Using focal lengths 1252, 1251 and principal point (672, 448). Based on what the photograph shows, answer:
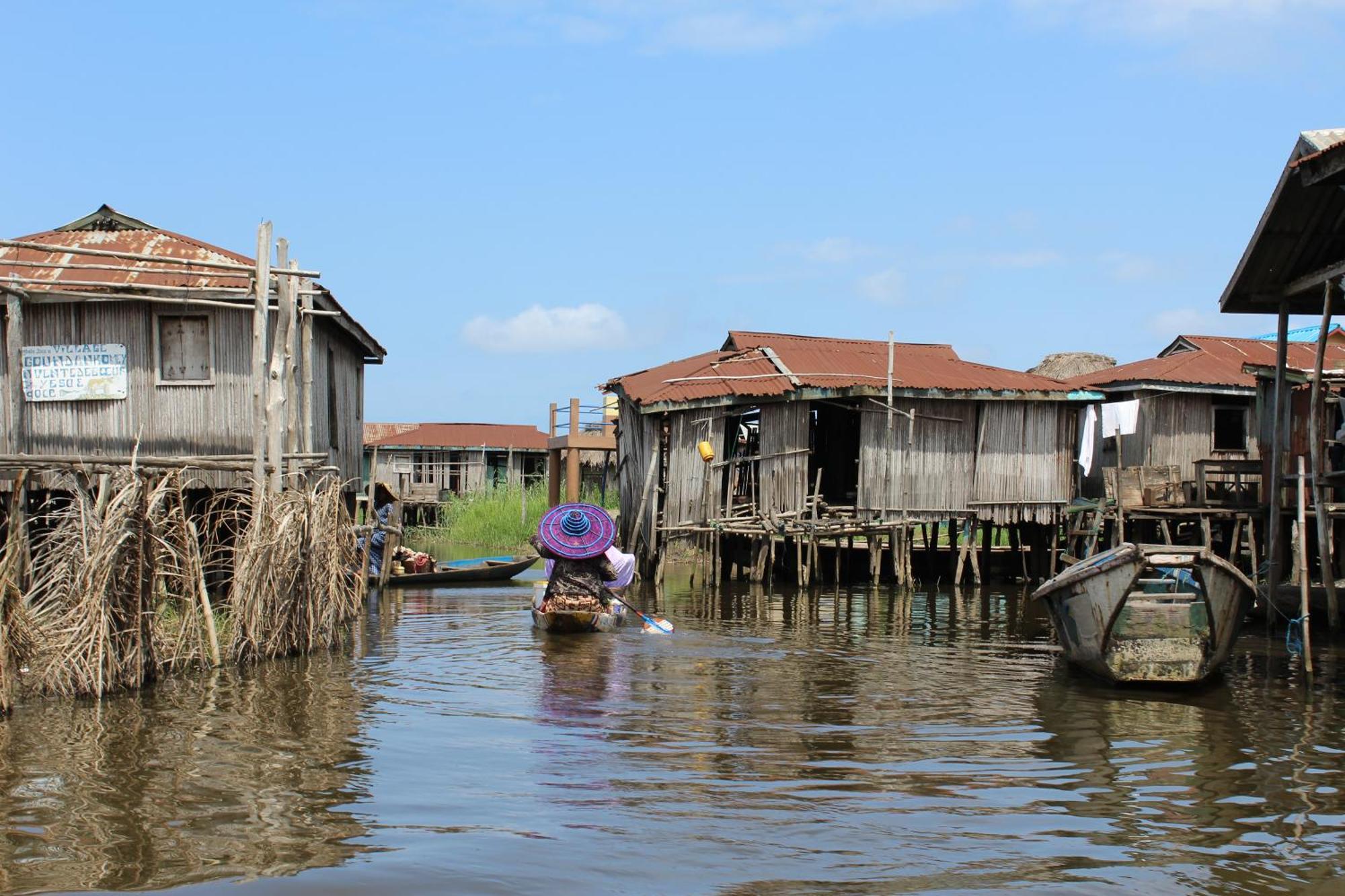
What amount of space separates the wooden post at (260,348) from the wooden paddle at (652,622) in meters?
4.96

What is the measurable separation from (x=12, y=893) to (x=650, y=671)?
7.78 meters

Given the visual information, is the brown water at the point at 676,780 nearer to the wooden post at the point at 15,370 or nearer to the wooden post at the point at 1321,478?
the wooden post at the point at 1321,478

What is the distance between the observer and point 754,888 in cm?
606

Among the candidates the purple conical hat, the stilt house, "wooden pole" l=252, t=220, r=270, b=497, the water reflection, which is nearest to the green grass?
the stilt house

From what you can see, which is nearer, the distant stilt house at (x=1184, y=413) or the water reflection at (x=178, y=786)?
the water reflection at (x=178, y=786)

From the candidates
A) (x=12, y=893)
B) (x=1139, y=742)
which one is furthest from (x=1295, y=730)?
(x=12, y=893)

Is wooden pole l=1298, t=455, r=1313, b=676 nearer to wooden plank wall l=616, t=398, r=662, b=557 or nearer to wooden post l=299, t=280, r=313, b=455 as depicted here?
wooden post l=299, t=280, r=313, b=455

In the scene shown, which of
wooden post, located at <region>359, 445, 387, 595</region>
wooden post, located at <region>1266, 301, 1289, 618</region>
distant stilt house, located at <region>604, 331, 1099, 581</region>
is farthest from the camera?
distant stilt house, located at <region>604, 331, 1099, 581</region>

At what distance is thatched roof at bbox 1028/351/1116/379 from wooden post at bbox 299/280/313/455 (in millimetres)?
23999

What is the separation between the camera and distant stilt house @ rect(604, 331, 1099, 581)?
2398 cm

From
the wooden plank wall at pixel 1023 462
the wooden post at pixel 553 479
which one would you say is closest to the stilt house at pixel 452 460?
the wooden post at pixel 553 479

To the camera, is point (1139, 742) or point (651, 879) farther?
point (1139, 742)

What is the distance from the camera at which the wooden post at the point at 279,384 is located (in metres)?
12.9

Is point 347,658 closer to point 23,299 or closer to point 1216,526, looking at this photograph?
point 23,299
